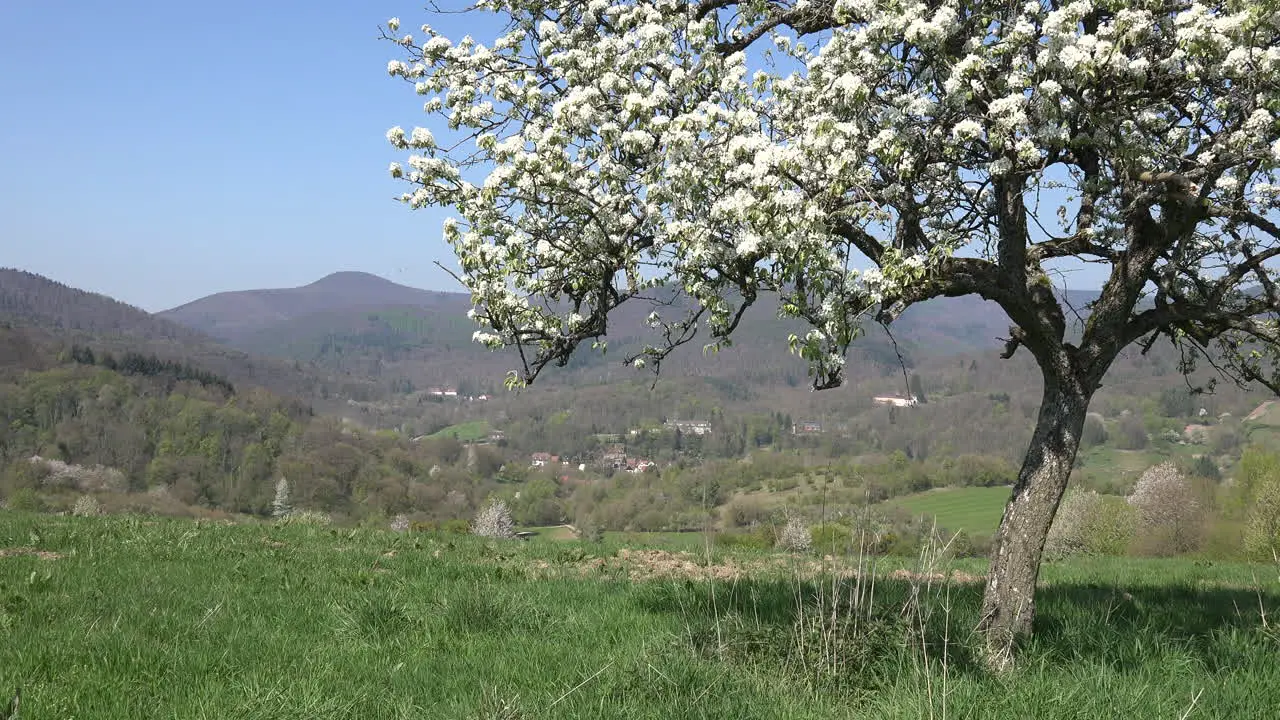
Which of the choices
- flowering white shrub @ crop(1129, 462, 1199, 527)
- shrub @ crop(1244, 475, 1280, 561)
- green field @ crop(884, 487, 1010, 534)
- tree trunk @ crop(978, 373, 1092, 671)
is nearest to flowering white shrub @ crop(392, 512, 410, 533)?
tree trunk @ crop(978, 373, 1092, 671)

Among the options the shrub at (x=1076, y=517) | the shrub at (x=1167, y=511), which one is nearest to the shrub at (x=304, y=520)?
the shrub at (x=1076, y=517)

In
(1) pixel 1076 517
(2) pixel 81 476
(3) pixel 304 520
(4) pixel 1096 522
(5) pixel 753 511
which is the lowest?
(2) pixel 81 476

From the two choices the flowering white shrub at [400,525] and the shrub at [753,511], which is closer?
the shrub at [753,511]

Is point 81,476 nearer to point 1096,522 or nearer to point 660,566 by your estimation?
point 1096,522

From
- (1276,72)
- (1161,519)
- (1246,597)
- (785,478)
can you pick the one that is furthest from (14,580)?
(785,478)

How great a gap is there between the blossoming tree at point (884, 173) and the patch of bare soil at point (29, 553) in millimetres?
7599

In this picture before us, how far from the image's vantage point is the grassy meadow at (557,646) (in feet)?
21.9

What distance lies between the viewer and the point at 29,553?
41.3 feet

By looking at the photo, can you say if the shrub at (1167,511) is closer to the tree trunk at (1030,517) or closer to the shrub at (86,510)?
the tree trunk at (1030,517)

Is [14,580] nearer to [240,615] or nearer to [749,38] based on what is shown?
[240,615]

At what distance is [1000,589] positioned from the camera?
29.7ft

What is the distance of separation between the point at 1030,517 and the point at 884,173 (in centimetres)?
395

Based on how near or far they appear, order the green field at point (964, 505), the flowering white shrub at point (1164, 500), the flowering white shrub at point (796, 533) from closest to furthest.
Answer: the flowering white shrub at point (796, 533) → the flowering white shrub at point (1164, 500) → the green field at point (964, 505)

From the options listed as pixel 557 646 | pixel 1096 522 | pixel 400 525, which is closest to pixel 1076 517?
pixel 1096 522
